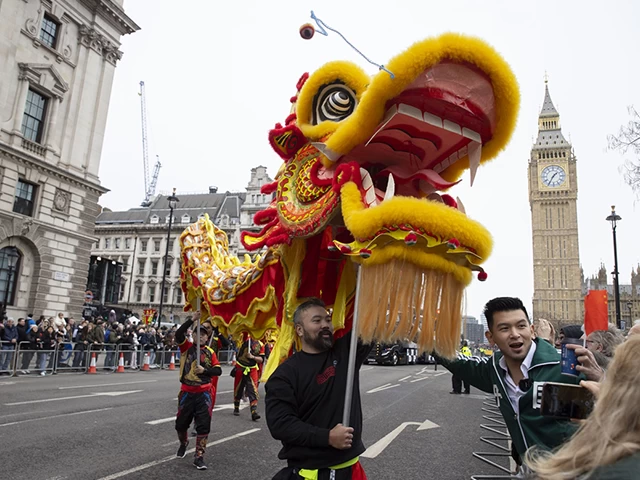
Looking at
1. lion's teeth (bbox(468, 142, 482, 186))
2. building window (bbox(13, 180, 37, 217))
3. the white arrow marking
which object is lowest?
the white arrow marking

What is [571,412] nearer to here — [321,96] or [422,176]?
[422,176]

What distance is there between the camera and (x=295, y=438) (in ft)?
6.84

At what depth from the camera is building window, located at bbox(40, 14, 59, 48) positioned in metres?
19.3

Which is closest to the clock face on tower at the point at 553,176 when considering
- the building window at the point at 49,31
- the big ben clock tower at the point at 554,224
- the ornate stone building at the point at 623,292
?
the big ben clock tower at the point at 554,224

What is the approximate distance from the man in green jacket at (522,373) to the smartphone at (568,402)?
60 centimetres

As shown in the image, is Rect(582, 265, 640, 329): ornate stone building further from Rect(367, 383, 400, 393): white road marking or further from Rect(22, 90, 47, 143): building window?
Rect(22, 90, 47, 143): building window

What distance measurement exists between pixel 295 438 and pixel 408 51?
179cm

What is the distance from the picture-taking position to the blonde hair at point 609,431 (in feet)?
3.43

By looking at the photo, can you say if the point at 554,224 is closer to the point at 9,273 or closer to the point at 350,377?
the point at 9,273

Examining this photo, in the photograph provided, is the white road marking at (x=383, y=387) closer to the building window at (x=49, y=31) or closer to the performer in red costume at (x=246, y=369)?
the performer in red costume at (x=246, y=369)

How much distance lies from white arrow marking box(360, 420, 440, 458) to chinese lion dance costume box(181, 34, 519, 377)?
3137mm

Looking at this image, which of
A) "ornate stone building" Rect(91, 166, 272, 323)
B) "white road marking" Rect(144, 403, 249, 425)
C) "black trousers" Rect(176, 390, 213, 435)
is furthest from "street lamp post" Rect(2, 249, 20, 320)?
"ornate stone building" Rect(91, 166, 272, 323)

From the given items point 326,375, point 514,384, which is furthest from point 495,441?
point 326,375

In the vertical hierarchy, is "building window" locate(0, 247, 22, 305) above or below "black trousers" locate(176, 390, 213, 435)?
above
